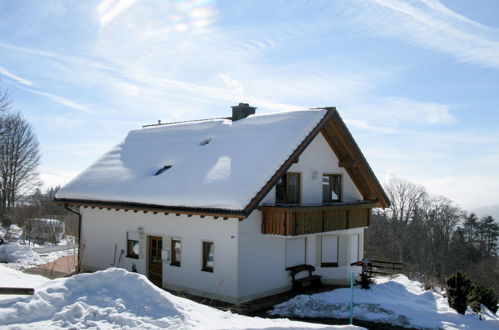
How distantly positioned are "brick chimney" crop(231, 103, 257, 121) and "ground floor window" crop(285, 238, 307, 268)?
5775 millimetres

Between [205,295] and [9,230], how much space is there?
844 inches

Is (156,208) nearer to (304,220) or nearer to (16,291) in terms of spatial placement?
(304,220)

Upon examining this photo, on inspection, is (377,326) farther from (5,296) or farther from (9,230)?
(9,230)

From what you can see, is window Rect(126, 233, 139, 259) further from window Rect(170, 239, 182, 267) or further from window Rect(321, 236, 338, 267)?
window Rect(321, 236, 338, 267)

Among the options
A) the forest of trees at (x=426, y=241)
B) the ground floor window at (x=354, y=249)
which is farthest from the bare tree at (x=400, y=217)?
the ground floor window at (x=354, y=249)

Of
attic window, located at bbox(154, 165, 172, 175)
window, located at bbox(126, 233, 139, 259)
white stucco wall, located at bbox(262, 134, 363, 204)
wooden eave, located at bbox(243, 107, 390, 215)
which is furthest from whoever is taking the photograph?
attic window, located at bbox(154, 165, 172, 175)

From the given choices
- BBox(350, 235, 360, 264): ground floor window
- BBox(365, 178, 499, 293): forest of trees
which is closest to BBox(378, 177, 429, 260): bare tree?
BBox(365, 178, 499, 293): forest of trees

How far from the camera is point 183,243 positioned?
1444 cm

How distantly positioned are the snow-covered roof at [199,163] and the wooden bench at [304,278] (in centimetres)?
403

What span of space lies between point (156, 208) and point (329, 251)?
6976 mm

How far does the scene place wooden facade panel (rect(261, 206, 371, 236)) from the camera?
13.4m

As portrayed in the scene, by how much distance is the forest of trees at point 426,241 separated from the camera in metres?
46.4

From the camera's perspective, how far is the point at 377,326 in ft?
38.3

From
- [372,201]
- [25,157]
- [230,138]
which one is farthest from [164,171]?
[25,157]
